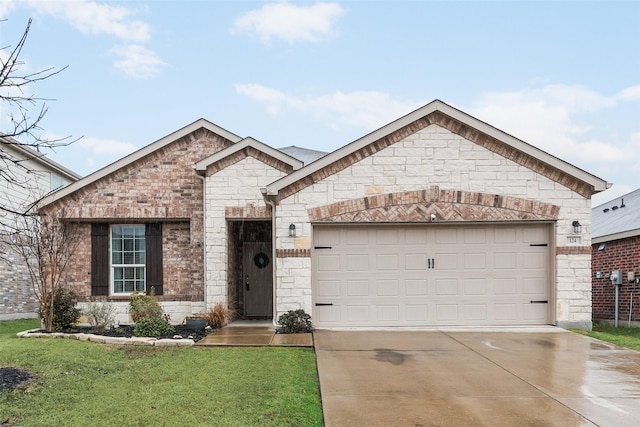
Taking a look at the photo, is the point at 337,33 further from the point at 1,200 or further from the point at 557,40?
the point at 1,200

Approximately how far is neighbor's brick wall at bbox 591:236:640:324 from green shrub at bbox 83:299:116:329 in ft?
44.3

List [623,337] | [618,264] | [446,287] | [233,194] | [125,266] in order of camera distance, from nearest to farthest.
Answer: [623,337] < [446,287] < [233,194] < [125,266] < [618,264]

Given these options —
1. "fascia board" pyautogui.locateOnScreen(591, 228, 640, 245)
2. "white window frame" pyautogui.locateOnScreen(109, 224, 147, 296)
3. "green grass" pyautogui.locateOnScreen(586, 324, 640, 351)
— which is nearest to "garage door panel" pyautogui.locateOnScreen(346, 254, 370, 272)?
"green grass" pyautogui.locateOnScreen(586, 324, 640, 351)

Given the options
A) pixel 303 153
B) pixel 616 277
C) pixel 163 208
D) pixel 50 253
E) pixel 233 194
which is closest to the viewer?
pixel 50 253

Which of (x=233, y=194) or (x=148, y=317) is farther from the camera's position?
(x=233, y=194)

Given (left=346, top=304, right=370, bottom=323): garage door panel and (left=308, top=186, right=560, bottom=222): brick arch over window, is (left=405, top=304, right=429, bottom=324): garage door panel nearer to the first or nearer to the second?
(left=346, top=304, right=370, bottom=323): garage door panel

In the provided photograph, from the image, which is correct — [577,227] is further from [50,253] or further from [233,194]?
[50,253]

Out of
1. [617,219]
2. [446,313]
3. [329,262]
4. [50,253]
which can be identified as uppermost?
[617,219]

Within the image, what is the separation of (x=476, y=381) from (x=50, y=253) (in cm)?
962

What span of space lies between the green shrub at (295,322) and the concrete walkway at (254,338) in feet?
1.00

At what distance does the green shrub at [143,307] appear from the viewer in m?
12.3

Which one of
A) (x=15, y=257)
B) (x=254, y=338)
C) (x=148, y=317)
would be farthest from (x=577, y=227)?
(x=15, y=257)

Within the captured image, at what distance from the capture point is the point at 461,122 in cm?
1197

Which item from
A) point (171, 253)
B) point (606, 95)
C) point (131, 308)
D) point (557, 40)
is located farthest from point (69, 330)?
point (606, 95)
